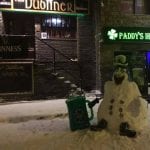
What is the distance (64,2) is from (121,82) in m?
9.65

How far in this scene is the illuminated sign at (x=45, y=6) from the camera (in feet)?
59.2

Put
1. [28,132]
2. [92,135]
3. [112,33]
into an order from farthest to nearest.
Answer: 1. [112,33]
2. [28,132]
3. [92,135]

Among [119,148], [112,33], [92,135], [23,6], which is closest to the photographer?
[119,148]

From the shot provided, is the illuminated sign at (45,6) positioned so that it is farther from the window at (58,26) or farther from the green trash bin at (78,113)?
the green trash bin at (78,113)

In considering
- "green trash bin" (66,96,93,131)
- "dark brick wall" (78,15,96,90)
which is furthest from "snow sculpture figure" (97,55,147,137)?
"dark brick wall" (78,15,96,90)

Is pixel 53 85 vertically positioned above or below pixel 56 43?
below

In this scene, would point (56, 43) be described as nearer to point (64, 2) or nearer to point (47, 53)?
point (47, 53)

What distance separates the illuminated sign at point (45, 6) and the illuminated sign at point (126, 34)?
4.63ft

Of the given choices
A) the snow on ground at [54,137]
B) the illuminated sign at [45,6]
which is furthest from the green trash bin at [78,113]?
the illuminated sign at [45,6]

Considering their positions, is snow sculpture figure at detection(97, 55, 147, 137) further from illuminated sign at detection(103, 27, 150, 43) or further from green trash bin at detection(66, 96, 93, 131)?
illuminated sign at detection(103, 27, 150, 43)

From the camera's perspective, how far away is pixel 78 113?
35.4 feet

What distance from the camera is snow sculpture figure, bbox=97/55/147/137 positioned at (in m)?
9.98

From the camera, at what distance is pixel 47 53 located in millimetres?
20203

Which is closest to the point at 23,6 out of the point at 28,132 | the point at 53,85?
the point at 53,85
